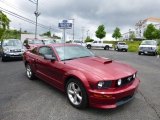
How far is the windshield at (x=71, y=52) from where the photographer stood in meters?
5.32

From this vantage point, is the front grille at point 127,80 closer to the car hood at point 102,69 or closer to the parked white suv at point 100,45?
the car hood at point 102,69

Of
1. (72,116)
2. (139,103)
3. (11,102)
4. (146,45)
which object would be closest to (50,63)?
(11,102)

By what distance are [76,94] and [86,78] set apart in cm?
62

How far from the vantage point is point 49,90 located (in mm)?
5828

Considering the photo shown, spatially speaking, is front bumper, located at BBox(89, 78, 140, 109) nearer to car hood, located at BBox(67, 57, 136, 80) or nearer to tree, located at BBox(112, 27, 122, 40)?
car hood, located at BBox(67, 57, 136, 80)

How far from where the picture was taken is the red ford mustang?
3.94 meters

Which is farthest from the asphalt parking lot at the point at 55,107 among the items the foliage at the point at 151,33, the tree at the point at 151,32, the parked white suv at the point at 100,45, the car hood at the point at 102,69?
the foliage at the point at 151,33

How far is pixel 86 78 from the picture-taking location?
4.08 meters

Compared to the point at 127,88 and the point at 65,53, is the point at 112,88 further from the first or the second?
the point at 65,53

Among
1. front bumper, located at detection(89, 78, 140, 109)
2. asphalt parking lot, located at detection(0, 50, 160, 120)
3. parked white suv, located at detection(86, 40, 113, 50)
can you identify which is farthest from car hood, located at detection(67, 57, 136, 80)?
parked white suv, located at detection(86, 40, 113, 50)

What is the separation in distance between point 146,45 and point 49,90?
18260 mm

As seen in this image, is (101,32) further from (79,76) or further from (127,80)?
(79,76)

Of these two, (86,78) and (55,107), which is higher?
(86,78)

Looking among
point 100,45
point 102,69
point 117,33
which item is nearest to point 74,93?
point 102,69
